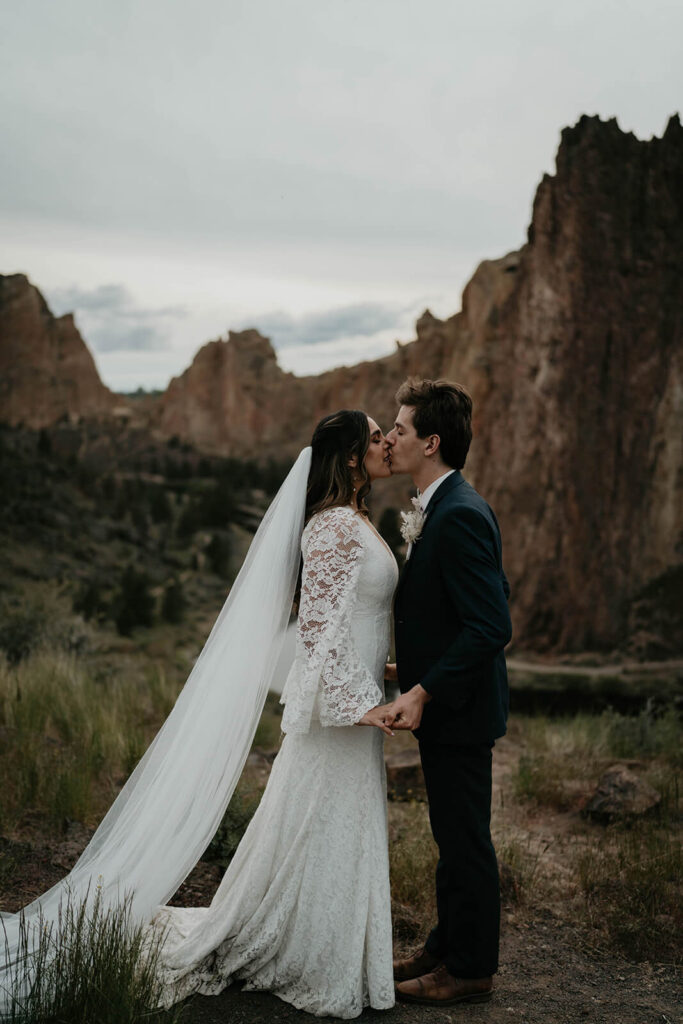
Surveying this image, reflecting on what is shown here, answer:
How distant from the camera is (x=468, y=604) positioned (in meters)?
3.04

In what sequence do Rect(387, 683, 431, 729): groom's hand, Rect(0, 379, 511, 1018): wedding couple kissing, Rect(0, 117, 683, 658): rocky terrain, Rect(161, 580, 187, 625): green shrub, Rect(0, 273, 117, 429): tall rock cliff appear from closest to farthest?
Rect(387, 683, 431, 729): groom's hand, Rect(0, 379, 511, 1018): wedding couple kissing, Rect(0, 117, 683, 658): rocky terrain, Rect(161, 580, 187, 625): green shrub, Rect(0, 273, 117, 429): tall rock cliff

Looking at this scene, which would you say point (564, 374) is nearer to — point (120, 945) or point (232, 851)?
point (232, 851)

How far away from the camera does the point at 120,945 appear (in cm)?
281

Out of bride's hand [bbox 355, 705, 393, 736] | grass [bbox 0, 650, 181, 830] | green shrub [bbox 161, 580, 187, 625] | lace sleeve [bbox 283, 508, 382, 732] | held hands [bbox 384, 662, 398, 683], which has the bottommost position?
green shrub [bbox 161, 580, 187, 625]

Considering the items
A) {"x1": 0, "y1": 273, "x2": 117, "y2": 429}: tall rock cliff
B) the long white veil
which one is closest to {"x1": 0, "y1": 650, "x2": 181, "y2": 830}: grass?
the long white veil

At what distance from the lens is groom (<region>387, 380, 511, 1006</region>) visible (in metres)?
3.04

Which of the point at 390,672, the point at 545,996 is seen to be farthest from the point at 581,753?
the point at 390,672

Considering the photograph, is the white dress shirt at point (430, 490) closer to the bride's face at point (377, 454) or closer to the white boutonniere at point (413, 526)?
the white boutonniere at point (413, 526)

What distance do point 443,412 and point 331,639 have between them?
3.03 feet

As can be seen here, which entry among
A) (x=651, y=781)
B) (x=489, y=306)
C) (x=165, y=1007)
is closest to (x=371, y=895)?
(x=165, y=1007)

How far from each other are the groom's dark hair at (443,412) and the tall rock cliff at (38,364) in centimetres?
4192

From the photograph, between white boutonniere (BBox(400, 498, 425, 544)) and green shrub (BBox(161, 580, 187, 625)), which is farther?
green shrub (BBox(161, 580, 187, 625))

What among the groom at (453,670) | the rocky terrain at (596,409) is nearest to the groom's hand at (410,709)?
the groom at (453,670)

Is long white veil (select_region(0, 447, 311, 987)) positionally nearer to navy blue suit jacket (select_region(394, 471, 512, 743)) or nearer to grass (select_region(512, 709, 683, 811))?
navy blue suit jacket (select_region(394, 471, 512, 743))
